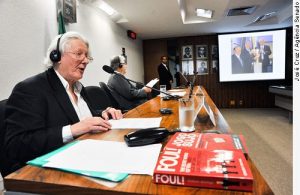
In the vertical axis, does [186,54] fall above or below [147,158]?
above

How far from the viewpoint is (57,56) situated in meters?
1.28

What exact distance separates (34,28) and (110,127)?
1.68m

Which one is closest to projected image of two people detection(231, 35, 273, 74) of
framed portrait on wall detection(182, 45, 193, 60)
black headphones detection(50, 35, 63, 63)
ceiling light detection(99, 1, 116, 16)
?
framed portrait on wall detection(182, 45, 193, 60)

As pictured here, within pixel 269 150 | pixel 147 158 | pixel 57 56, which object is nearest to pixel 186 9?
pixel 269 150

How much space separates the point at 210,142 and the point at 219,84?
6338 millimetres

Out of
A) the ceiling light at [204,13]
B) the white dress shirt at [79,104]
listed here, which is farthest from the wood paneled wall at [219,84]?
the white dress shirt at [79,104]

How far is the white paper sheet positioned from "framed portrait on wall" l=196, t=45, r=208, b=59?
20.6ft

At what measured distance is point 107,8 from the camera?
→ 3.74m

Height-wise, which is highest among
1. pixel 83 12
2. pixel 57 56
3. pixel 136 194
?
pixel 83 12

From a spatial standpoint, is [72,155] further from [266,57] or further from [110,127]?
[266,57]

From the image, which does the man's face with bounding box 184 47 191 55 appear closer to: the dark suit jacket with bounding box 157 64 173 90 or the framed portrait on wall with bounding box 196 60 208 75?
the framed portrait on wall with bounding box 196 60 208 75

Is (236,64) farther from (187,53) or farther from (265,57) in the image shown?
(187,53)

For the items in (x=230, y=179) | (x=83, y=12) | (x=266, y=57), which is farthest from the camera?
(x=266, y=57)

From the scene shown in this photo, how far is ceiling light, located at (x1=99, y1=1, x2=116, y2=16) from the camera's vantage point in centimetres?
353
